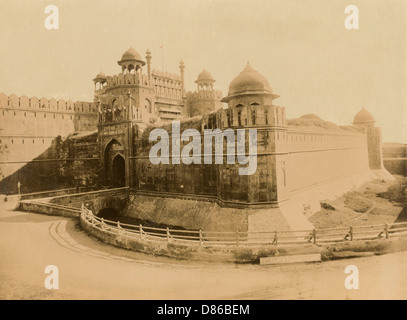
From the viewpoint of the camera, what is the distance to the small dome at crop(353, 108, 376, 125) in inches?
1534

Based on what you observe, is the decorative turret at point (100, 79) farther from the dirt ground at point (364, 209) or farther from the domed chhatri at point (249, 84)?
the dirt ground at point (364, 209)

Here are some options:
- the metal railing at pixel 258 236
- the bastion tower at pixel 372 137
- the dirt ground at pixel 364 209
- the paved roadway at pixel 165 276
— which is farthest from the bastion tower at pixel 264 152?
the bastion tower at pixel 372 137

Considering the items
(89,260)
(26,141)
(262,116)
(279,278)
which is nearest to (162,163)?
(262,116)

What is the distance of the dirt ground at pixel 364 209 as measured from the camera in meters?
18.6

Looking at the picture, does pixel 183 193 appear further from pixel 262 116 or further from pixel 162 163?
pixel 262 116

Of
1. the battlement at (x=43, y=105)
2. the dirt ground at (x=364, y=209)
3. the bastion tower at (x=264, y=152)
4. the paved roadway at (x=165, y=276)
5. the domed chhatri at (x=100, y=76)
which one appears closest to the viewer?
the paved roadway at (x=165, y=276)

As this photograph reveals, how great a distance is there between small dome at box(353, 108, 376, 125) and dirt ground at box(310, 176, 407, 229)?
13.0 metres

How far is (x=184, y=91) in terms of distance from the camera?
3978 cm

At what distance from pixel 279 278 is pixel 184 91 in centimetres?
3310

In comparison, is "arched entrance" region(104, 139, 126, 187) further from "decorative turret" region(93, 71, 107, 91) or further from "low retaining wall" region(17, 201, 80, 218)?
"decorative turret" region(93, 71, 107, 91)

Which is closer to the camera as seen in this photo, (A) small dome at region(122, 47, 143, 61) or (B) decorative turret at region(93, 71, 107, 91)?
(A) small dome at region(122, 47, 143, 61)

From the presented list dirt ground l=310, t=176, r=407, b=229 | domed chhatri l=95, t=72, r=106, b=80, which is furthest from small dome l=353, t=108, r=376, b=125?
domed chhatri l=95, t=72, r=106, b=80

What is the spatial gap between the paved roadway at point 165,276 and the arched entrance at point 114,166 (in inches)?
478

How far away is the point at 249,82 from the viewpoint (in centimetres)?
1695
